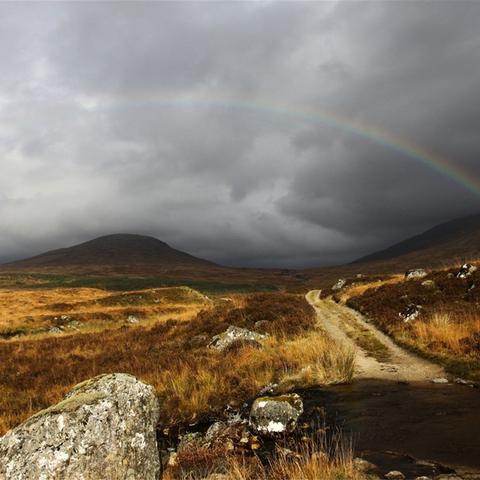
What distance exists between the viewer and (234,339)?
22.0 meters

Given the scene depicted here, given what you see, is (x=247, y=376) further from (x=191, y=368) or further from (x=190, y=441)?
(x=190, y=441)

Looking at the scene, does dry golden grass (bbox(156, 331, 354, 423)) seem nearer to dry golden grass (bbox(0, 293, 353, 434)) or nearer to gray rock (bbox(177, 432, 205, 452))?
dry golden grass (bbox(0, 293, 353, 434))

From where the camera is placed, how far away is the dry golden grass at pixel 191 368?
43.4 feet

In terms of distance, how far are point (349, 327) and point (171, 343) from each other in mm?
11538

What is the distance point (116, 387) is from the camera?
6.94 metres

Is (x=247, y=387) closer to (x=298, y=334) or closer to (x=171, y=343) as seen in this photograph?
(x=298, y=334)

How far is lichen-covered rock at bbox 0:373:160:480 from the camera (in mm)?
5836

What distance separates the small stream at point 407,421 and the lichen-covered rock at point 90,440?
3974 mm

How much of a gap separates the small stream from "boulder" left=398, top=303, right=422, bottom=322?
10523 millimetres

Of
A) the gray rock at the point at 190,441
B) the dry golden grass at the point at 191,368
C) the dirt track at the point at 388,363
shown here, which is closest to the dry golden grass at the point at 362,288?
the dry golden grass at the point at 191,368

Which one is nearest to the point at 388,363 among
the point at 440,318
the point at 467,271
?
the point at 440,318

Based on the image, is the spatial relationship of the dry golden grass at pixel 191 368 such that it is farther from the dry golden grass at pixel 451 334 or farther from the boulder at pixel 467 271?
the boulder at pixel 467 271

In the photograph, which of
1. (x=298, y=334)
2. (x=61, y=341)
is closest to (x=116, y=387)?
(x=298, y=334)

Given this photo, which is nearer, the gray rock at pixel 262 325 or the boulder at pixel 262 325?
the boulder at pixel 262 325
